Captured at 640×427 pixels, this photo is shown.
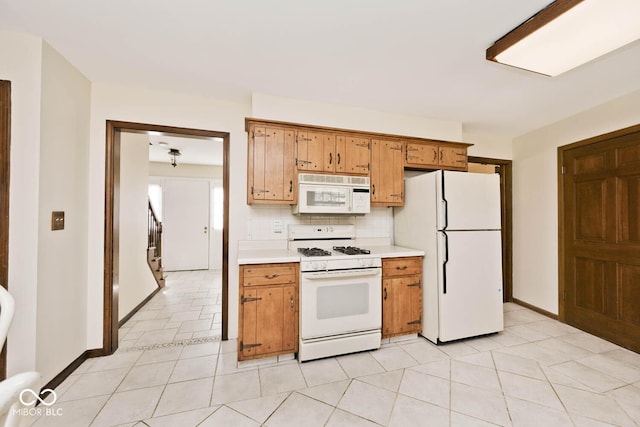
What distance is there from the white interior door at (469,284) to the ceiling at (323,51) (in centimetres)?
145

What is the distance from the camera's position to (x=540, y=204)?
139 inches

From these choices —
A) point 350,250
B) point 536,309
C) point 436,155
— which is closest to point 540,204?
point 536,309

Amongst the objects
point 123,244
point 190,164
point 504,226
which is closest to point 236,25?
point 123,244

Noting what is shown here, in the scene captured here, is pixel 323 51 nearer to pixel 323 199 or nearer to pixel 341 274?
pixel 323 199

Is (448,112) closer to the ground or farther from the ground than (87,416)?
farther from the ground

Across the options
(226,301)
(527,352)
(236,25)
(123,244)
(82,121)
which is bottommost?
(527,352)

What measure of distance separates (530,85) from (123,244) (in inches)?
183

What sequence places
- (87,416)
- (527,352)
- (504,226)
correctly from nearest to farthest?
(87,416) → (527,352) → (504,226)

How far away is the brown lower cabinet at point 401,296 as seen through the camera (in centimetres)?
264

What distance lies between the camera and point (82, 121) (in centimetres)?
230

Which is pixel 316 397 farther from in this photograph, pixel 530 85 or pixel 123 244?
pixel 530 85

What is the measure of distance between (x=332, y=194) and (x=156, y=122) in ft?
6.09

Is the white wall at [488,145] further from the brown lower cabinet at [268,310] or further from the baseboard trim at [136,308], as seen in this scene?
the baseboard trim at [136,308]

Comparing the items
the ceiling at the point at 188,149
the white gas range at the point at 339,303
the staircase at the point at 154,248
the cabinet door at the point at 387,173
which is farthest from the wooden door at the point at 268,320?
the staircase at the point at 154,248
